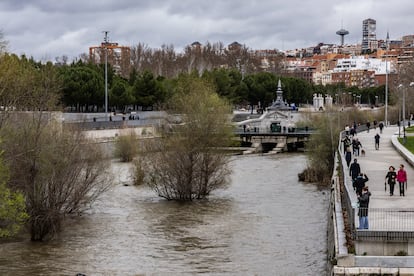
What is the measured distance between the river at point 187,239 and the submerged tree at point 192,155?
71cm

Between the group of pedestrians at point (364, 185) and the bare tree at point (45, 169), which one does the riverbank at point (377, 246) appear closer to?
the group of pedestrians at point (364, 185)

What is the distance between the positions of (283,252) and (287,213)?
7.08m

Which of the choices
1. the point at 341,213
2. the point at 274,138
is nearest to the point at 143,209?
the point at 341,213

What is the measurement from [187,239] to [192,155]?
317 inches

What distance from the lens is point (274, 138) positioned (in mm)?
69062

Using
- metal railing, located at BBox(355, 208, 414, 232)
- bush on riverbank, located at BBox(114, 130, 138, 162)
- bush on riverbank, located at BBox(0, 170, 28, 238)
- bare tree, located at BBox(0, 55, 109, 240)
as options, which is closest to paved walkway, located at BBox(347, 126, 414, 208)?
metal railing, located at BBox(355, 208, 414, 232)

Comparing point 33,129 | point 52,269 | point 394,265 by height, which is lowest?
point 52,269

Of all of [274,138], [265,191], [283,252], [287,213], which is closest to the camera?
[283,252]

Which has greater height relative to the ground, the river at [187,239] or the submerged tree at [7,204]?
the submerged tree at [7,204]

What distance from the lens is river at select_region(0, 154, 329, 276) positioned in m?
21.5

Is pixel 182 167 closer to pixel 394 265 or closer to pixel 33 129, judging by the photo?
pixel 33 129

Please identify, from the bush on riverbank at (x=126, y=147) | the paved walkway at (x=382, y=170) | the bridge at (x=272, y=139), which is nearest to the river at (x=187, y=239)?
the paved walkway at (x=382, y=170)

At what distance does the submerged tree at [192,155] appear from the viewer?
107 feet

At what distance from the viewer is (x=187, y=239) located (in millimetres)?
25312
